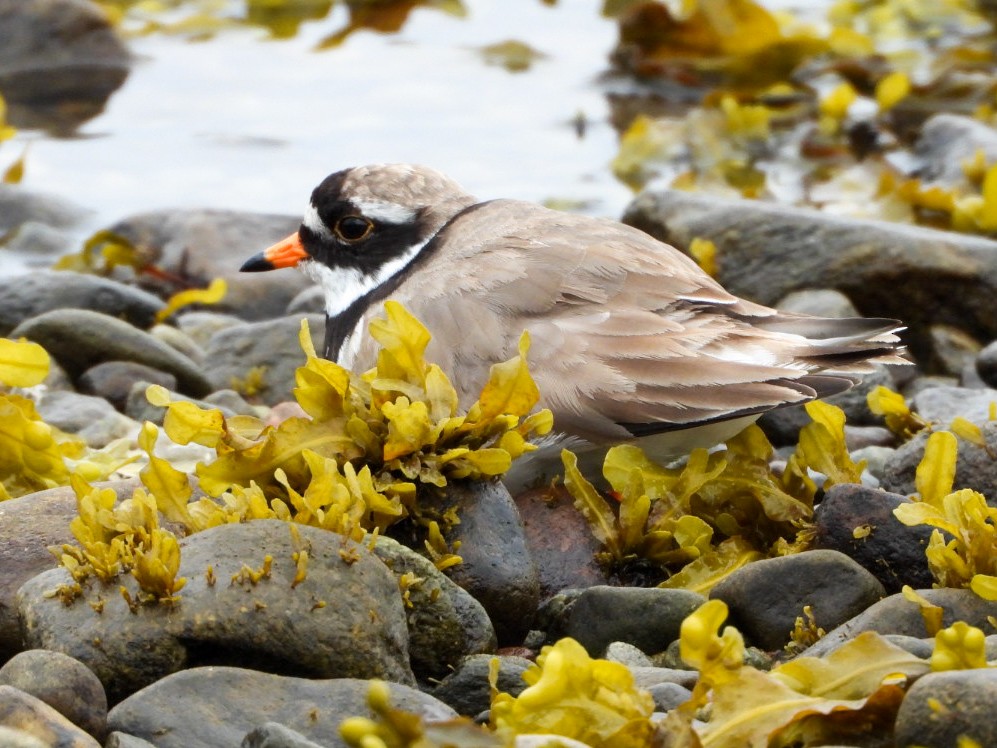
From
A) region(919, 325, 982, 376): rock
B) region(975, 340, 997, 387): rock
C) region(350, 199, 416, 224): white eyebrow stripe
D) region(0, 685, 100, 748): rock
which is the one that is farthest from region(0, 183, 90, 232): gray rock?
region(0, 685, 100, 748): rock

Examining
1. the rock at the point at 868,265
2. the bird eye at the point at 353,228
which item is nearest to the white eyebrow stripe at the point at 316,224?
the bird eye at the point at 353,228

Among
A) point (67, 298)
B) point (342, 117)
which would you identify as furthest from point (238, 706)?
point (342, 117)

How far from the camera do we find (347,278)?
5.84m

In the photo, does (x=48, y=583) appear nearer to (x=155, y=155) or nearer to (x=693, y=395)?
(x=693, y=395)

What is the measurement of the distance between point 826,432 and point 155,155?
668 centimetres

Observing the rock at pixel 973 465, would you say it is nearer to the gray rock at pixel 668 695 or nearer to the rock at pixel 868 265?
the gray rock at pixel 668 695

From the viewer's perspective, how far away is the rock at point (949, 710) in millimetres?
2715

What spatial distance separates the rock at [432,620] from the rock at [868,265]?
3584 mm

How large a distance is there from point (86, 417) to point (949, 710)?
3703 mm

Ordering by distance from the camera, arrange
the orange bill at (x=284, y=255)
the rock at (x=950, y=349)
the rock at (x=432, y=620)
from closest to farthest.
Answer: the rock at (x=432, y=620) → the orange bill at (x=284, y=255) → the rock at (x=950, y=349)

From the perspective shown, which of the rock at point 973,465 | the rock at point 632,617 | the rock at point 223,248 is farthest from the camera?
the rock at point 223,248

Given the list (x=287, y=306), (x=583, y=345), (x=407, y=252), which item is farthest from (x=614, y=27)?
(x=583, y=345)

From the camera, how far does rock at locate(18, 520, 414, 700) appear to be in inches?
127

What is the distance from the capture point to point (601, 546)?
14.0 ft
